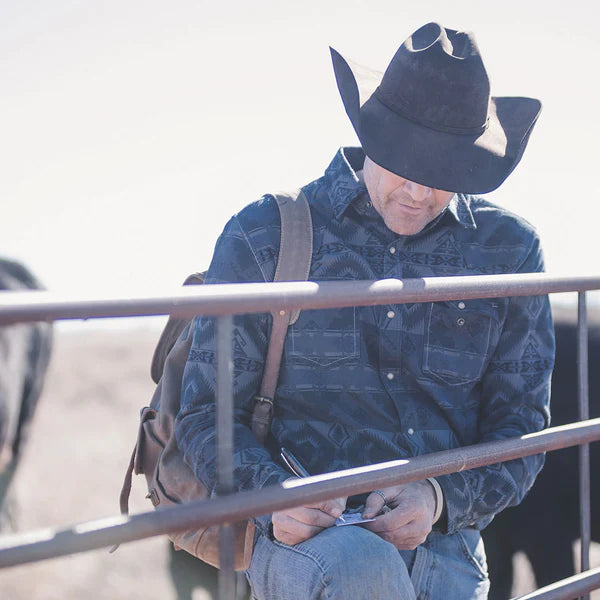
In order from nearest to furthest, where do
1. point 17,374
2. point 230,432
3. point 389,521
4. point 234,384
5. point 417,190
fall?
1. point 230,432
2. point 389,521
3. point 234,384
4. point 417,190
5. point 17,374

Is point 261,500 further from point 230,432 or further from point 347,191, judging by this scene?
point 347,191

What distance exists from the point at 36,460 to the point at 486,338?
32.9 ft

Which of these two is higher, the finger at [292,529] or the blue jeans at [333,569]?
the finger at [292,529]

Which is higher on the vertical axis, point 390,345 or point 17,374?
point 390,345

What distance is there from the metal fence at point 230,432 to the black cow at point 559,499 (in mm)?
1952

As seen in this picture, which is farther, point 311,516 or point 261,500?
point 311,516

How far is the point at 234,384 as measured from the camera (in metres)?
1.77

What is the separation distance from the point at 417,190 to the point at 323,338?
15.7 inches

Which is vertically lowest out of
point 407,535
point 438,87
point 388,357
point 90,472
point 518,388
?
point 90,472

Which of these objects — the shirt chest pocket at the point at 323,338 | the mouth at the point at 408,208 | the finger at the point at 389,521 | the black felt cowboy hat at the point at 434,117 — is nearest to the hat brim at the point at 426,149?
the black felt cowboy hat at the point at 434,117

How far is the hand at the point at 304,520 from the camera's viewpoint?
1561 mm

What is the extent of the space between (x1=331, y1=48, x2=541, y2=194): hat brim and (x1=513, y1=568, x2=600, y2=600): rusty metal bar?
2.75ft

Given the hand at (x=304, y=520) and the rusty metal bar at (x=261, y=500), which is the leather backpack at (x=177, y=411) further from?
the rusty metal bar at (x=261, y=500)

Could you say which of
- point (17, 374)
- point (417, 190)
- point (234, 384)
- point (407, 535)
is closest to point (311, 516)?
point (407, 535)
